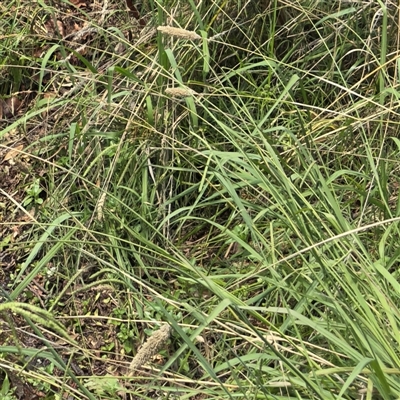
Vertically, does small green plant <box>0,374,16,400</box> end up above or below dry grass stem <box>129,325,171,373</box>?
below

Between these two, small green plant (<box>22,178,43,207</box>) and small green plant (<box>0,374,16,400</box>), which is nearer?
Answer: small green plant (<box>0,374,16,400</box>)

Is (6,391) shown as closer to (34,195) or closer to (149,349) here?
(34,195)

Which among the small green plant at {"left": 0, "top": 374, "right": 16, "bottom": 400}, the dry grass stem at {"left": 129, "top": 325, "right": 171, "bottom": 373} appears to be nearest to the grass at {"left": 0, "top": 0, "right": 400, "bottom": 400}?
the small green plant at {"left": 0, "top": 374, "right": 16, "bottom": 400}

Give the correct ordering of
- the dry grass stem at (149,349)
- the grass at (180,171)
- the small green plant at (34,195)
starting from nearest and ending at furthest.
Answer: the dry grass stem at (149,349), the grass at (180,171), the small green plant at (34,195)

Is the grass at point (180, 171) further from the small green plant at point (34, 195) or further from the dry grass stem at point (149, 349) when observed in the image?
the dry grass stem at point (149, 349)

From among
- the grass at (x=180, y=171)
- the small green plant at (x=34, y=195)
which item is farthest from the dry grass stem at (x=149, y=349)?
the small green plant at (x=34, y=195)

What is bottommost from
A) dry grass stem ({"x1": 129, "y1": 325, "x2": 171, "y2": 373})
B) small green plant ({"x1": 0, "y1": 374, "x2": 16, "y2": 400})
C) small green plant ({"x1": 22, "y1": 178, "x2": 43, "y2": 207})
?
small green plant ({"x1": 0, "y1": 374, "x2": 16, "y2": 400})

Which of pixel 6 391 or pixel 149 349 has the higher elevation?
pixel 149 349

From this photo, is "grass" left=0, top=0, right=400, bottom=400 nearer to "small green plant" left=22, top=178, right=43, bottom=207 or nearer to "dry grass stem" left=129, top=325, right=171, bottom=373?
"small green plant" left=22, top=178, right=43, bottom=207

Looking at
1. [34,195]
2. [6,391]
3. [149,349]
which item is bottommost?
[6,391]

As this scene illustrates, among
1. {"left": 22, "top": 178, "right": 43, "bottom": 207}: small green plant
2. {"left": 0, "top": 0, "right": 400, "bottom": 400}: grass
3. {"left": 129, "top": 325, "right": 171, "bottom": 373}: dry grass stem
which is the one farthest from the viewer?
{"left": 22, "top": 178, "right": 43, "bottom": 207}: small green plant

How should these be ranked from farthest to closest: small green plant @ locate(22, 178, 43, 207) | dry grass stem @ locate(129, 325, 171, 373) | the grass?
small green plant @ locate(22, 178, 43, 207)
the grass
dry grass stem @ locate(129, 325, 171, 373)

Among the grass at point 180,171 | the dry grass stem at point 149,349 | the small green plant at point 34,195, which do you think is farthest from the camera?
the small green plant at point 34,195

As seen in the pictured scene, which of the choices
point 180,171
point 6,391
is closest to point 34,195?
point 180,171
